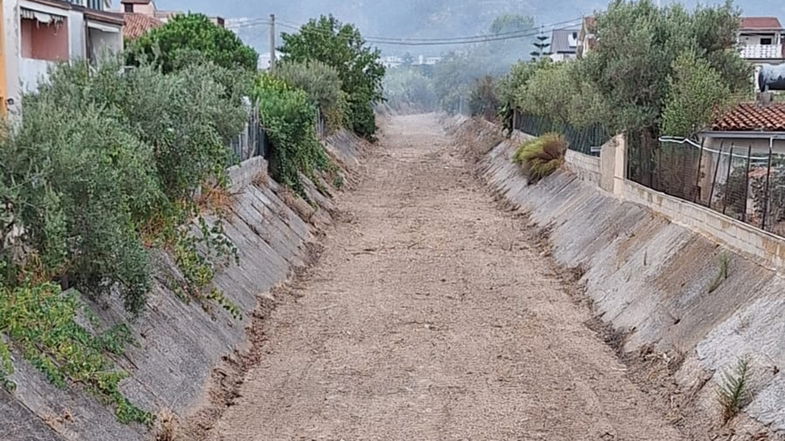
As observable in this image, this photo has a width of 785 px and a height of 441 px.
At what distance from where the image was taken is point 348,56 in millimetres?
62312

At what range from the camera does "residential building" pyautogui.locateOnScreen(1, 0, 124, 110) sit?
26.9 metres

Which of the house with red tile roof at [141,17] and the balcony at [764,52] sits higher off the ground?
the house with red tile roof at [141,17]

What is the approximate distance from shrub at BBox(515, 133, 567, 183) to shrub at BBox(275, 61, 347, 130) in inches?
547

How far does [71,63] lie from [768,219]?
11734 millimetres

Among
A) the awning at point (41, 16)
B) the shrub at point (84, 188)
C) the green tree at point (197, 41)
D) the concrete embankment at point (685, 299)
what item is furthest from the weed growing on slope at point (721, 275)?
the green tree at point (197, 41)

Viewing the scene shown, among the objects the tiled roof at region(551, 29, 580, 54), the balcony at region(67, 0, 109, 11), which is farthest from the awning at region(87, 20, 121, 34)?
the tiled roof at region(551, 29, 580, 54)

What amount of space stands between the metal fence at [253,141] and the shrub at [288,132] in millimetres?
277

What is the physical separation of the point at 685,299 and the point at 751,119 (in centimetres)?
1420

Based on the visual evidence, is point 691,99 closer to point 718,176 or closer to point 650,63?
point 650,63

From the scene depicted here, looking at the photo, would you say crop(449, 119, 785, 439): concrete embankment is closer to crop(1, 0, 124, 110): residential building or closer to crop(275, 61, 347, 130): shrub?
crop(1, 0, 124, 110): residential building

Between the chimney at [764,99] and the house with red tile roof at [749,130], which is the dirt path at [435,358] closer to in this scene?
the house with red tile roof at [749,130]

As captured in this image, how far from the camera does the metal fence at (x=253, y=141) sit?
27391mm

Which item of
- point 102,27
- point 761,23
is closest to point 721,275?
point 102,27

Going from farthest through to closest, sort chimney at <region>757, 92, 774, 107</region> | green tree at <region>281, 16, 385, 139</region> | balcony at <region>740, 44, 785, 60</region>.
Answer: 1. balcony at <region>740, 44, 785, 60</region>
2. green tree at <region>281, 16, 385, 139</region>
3. chimney at <region>757, 92, 774, 107</region>
